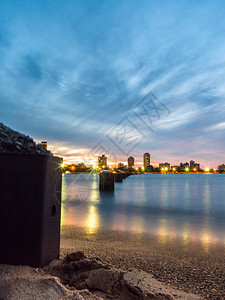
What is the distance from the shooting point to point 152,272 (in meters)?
A: 3.93

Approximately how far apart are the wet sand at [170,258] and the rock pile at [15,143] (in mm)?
2748

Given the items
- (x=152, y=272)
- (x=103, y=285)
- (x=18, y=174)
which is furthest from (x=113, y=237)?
(x=18, y=174)

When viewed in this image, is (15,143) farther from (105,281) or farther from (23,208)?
(105,281)

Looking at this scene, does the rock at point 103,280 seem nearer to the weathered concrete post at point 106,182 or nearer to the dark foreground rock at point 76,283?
the dark foreground rock at point 76,283

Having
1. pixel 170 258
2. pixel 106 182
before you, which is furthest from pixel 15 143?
pixel 106 182

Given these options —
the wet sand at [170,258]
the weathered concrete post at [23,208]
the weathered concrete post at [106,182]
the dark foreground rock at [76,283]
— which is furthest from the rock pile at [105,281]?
the weathered concrete post at [106,182]

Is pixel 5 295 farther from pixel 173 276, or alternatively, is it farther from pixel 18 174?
pixel 173 276

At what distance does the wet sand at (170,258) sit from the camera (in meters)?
3.56

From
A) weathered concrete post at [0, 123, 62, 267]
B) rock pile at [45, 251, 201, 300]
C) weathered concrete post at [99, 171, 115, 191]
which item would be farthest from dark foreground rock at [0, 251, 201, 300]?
weathered concrete post at [99, 171, 115, 191]

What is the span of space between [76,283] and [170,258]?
293 centimetres

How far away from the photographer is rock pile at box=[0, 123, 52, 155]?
2844mm

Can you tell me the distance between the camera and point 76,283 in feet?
9.16

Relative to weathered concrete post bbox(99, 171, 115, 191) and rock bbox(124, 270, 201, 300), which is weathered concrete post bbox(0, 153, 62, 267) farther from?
weathered concrete post bbox(99, 171, 115, 191)

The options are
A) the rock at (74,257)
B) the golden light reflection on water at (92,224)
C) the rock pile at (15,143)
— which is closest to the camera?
the rock pile at (15,143)
